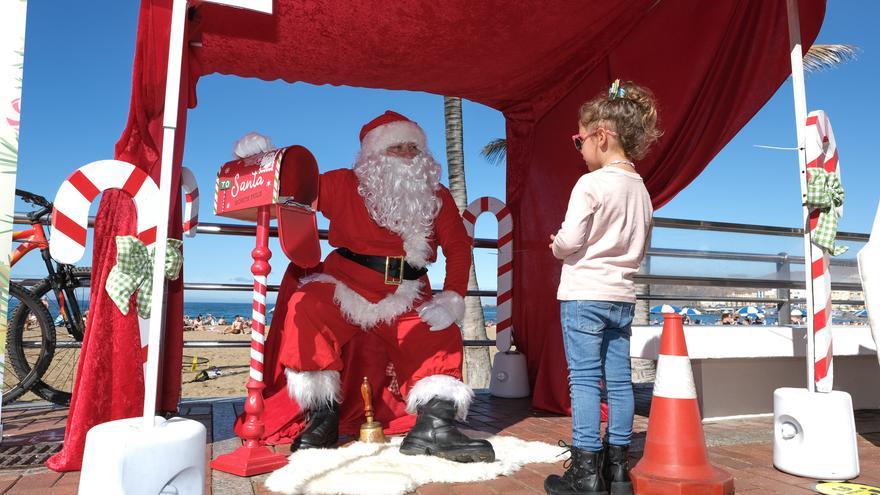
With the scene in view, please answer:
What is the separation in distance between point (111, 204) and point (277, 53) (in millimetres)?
1577

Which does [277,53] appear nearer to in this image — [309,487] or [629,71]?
[629,71]

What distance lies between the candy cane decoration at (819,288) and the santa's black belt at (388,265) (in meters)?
2.03

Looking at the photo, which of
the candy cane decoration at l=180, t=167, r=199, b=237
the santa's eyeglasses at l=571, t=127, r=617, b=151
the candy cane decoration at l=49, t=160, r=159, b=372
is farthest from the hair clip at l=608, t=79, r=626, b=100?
the candy cane decoration at l=180, t=167, r=199, b=237

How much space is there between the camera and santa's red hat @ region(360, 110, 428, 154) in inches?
136

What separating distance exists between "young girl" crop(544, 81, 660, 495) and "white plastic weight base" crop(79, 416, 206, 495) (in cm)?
131

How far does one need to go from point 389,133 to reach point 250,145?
890 millimetres

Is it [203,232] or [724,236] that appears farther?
[724,236]

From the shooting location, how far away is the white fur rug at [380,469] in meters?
2.28

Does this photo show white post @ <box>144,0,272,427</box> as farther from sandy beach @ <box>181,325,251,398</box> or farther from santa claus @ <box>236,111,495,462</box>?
sandy beach @ <box>181,325,251,398</box>

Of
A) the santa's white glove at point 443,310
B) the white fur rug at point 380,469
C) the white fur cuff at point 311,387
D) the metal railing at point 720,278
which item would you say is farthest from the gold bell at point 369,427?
the metal railing at point 720,278

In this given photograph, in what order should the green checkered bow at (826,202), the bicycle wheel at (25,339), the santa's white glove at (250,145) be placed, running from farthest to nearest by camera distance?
the bicycle wheel at (25,339) < the santa's white glove at (250,145) < the green checkered bow at (826,202)

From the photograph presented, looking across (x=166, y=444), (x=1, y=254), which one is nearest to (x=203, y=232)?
(x=1, y=254)

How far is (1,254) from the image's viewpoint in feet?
7.34

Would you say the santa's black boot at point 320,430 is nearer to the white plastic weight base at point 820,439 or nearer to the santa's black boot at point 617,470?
the santa's black boot at point 617,470
